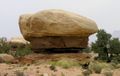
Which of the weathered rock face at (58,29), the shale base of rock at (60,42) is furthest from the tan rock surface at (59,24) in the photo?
the shale base of rock at (60,42)

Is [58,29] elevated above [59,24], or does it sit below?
below

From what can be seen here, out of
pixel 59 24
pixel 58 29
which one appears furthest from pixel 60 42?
pixel 59 24

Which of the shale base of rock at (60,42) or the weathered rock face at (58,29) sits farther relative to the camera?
the shale base of rock at (60,42)

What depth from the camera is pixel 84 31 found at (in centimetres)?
3275

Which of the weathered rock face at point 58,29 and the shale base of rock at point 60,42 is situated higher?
the weathered rock face at point 58,29

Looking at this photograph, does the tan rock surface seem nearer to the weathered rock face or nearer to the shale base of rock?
the weathered rock face

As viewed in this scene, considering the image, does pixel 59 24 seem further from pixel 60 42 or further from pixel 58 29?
pixel 60 42

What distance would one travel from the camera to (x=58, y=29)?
32.6 m

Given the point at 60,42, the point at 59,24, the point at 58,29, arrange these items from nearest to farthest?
the point at 59,24, the point at 58,29, the point at 60,42

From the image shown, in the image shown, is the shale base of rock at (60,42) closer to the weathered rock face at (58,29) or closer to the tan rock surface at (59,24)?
the weathered rock face at (58,29)

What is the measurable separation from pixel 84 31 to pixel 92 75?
1081 cm

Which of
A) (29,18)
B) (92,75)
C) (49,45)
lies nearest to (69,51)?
(49,45)

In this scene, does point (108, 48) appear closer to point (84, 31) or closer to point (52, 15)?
point (84, 31)

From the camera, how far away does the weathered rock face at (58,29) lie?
32406 mm
